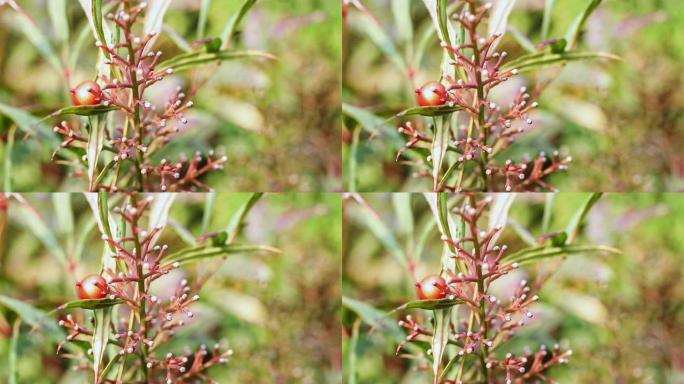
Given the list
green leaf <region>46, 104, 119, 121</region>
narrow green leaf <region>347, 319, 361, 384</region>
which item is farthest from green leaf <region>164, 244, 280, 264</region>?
green leaf <region>46, 104, 119, 121</region>

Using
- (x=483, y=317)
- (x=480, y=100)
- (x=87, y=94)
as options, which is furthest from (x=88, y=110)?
(x=483, y=317)

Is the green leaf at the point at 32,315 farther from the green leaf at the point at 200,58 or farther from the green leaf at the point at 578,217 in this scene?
the green leaf at the point at 578,217

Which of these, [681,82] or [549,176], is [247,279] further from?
[681,82]

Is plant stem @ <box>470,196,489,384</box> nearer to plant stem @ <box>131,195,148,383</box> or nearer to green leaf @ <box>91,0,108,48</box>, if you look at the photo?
plant stem @ <box>131,195,148,383</box>

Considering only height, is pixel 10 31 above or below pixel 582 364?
above

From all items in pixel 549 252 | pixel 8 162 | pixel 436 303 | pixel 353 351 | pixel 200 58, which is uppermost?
pixel 200 58

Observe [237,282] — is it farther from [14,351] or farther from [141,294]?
[14,351]

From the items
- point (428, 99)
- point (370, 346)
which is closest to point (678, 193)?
point (428, 99)
